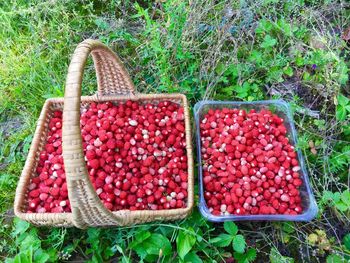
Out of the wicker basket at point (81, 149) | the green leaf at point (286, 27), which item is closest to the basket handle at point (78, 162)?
the wicker basket at point (81, 149)

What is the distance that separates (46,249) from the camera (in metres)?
1.64

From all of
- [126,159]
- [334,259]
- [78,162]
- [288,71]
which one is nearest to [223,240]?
[334,259]

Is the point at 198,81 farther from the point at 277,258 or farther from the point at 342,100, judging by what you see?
the point at 277,258

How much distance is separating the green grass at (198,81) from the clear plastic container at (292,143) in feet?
0.17

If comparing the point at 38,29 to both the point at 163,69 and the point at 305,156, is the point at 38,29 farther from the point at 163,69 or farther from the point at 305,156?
the point at 305,156

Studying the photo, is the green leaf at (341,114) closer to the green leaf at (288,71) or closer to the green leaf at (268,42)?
the green leaf at (288,71)

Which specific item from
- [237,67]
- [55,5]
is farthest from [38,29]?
[237,67]

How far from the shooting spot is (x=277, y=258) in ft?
5.16

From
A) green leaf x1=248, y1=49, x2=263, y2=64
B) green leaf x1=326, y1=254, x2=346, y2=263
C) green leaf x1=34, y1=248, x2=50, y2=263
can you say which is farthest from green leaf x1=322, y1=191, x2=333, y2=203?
green leaf x1=34, y1=248, x2=50, y2=263

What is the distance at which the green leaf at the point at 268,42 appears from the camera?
81.6 inches

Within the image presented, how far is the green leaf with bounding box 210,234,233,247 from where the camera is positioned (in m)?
1.59

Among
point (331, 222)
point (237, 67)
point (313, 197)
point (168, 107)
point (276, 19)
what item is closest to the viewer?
point (313, 197)

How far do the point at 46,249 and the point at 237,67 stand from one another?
4.30ft

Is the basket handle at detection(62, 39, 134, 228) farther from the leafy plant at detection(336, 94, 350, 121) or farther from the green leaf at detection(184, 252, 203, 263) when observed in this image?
the leafy plant at detection(336, 94, 350, 121)
